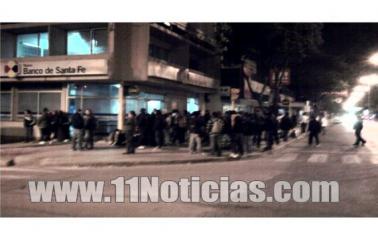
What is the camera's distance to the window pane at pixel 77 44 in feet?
23.3

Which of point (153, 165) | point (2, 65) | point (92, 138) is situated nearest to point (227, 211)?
point (153, 165)

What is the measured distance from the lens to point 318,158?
25.2ft

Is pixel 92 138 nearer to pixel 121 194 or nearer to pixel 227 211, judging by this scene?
pixel 121 194

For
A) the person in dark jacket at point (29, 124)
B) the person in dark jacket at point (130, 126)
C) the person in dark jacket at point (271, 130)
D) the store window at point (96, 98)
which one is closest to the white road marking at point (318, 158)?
the person in dark jacket at point (271, 130)

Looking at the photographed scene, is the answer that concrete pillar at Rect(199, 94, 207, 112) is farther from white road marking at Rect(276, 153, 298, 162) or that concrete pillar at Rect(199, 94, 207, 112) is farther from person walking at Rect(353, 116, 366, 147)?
person walking at Rect(353, 116, 366, 147)

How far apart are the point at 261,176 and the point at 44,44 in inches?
161

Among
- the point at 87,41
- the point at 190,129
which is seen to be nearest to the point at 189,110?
the point at 190,129

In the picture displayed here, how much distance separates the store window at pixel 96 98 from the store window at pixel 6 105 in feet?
3.68

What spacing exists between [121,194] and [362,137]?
13.7 feet

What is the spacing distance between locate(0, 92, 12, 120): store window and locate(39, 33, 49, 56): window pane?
91 cm

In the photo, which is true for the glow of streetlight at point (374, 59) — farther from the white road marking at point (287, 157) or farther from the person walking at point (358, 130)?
the white road marking at point (287, 157)

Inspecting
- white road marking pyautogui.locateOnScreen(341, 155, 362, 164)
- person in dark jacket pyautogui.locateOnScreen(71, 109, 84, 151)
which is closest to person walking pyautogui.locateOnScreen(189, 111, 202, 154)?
person in dark jacket pyautogui.locateOnScreen(71, 109, 84, 151)

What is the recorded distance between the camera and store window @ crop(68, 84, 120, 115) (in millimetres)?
7156

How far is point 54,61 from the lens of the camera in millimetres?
7562
